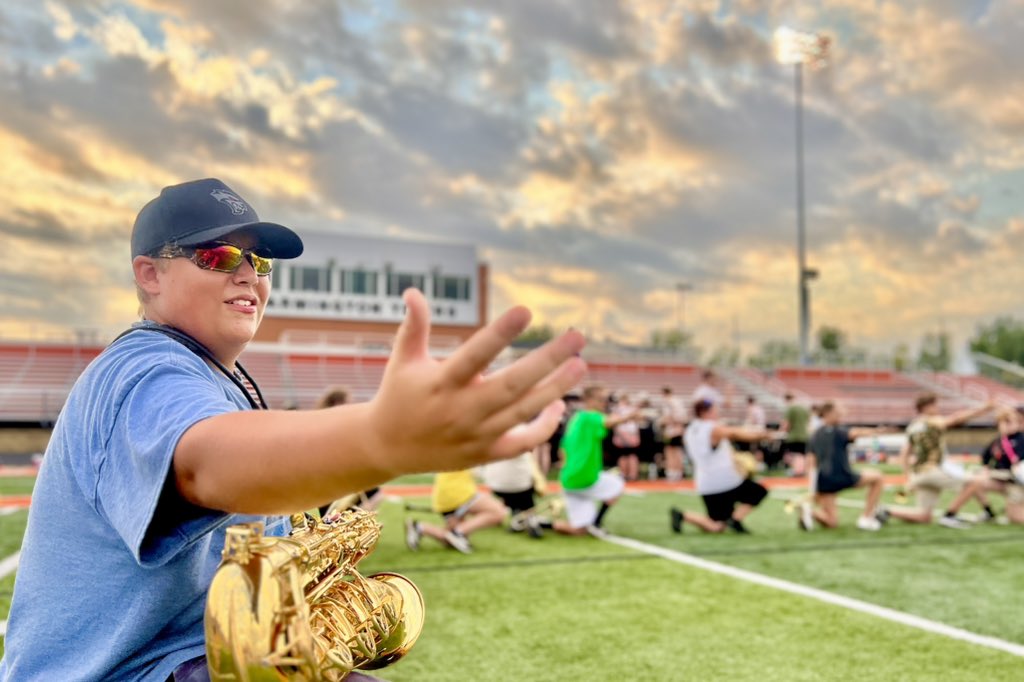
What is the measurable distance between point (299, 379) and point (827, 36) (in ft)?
93.8

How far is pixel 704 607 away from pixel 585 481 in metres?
3.64

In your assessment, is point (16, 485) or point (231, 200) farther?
point (16, 485)

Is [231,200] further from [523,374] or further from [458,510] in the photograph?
[458,510]

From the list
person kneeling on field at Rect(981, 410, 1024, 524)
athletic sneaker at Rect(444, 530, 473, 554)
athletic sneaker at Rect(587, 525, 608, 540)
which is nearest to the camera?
athletic sneaker at Rect(444, 530, 473, 554)

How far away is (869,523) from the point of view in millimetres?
10523

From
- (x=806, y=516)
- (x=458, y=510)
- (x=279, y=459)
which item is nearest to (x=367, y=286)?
(x=806, y=516)

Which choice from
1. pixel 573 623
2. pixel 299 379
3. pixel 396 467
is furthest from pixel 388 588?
pixel 299 379

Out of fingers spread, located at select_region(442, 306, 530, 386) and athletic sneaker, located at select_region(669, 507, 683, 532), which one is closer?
fingers spread, located at select_region(442, 306, 530, 386)

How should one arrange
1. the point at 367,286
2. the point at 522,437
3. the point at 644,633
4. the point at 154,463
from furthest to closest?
1. the point at 367,286
2. the point at 644,633
3. the point at 154,463
4. the point at 522,437

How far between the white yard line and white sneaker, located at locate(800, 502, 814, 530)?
2528 mm

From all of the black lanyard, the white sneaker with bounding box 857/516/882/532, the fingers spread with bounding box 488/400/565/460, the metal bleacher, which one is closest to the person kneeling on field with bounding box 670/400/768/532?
the white sneaker with bounding box 857/516/882/532

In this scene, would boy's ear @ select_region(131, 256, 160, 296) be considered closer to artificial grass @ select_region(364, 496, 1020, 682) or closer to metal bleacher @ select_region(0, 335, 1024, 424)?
artificial grass @ select_region(364, 496, 1020, 682)

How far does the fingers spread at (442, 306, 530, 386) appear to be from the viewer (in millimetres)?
1068

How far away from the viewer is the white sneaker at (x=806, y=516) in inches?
413
